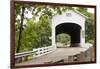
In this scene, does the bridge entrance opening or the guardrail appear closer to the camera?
the guardrail

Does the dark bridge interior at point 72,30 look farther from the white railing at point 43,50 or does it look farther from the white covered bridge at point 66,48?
the white railing at point 43,50

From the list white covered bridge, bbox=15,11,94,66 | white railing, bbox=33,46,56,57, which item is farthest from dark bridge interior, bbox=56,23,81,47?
white railing, bbox=33,46,56,57

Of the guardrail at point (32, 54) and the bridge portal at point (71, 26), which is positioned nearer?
the guardrail at point (32, 54)

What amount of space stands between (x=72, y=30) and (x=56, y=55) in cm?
33

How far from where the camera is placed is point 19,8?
6.33ft

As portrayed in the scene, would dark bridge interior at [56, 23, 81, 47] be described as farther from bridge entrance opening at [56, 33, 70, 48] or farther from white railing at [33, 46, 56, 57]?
white railing at [33, 46, 56, 57]

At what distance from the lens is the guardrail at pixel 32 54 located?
1932 millimetres

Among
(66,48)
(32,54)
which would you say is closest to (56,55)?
(66,48)

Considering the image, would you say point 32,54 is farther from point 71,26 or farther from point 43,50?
point 71,26

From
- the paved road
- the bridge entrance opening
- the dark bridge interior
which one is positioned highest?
the dark bridge interior

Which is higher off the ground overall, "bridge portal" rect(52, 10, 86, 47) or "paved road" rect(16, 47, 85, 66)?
"bridge portal" rect(52, 10, 86, 47)

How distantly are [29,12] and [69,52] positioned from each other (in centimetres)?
62

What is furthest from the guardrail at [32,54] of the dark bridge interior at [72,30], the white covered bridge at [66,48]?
the dark bridge interior at [72,30]

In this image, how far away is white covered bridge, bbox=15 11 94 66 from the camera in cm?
200
